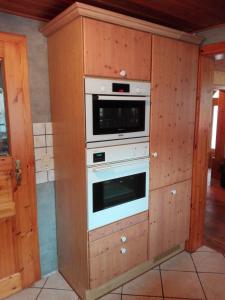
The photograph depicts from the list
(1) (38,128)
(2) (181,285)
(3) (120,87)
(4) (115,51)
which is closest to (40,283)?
(2) (181,285)

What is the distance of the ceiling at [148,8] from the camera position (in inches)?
67.4

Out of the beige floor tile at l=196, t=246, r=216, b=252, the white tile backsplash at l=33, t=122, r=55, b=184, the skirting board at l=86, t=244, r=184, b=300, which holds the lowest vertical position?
the beige floor tile at l=196, t=246, r=216, b=252

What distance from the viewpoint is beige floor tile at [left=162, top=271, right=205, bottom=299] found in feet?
6.74

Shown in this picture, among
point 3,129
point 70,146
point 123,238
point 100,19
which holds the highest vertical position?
point 100,19

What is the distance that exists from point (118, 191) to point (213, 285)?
1.21 m

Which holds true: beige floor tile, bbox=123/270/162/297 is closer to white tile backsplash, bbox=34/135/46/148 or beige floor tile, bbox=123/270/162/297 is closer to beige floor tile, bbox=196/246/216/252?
beige floor tile, bbox=196/246/216/252

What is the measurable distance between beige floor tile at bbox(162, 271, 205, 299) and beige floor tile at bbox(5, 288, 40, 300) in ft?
3.61

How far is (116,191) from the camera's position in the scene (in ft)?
6.42

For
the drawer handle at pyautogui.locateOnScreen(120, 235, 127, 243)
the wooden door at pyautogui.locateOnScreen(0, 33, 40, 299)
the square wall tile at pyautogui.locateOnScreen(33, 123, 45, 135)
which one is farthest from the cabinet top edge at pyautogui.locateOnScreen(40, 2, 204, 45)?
the drawer handle at pyautogui.locateOnScreen(120, 235, 127, 243)

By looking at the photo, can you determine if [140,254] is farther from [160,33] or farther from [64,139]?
[160,33]

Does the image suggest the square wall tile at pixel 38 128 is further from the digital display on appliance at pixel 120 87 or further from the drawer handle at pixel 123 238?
the drawer handle at pixel 123 238

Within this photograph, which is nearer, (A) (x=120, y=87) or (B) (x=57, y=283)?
(A) (x=120, y=87)

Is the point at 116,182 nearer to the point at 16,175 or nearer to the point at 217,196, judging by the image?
the point at 16,175

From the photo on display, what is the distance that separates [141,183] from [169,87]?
2.86 feet
